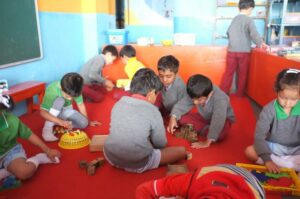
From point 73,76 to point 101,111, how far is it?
959 mm

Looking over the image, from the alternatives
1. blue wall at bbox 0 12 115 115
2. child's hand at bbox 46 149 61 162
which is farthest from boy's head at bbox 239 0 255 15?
child's hand at bbox 46 149 61 162

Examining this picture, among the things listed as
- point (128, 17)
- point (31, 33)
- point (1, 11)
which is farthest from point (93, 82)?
point (128, 17)

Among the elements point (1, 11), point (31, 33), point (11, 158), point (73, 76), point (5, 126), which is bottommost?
point (11, 158)

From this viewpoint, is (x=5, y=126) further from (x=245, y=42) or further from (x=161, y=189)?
(x=245, y=42)

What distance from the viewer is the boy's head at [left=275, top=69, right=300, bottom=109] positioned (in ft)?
5.28

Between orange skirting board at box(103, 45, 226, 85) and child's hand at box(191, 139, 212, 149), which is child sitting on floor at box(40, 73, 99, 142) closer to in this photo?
child's hand at box(191, 139, 212, 149)

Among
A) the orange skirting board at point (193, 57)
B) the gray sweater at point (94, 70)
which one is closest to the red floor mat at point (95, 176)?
the gray sweater at point (94, 70)

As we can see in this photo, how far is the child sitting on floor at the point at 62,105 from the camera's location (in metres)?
2.21

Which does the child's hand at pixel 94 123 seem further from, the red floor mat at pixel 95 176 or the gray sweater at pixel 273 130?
the gray sweater at pixel 273 130

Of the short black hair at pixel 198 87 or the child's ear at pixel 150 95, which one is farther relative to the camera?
the short black hair at pixel 198 87

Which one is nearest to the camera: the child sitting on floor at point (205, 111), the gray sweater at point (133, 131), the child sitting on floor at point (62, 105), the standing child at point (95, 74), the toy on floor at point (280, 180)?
the toy on floor at point (280, 180)

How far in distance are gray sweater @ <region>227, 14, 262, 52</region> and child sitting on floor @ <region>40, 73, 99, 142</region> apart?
7.27 ft

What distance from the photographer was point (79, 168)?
1.88 meters

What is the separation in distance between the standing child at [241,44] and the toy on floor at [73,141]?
2.29 meters
